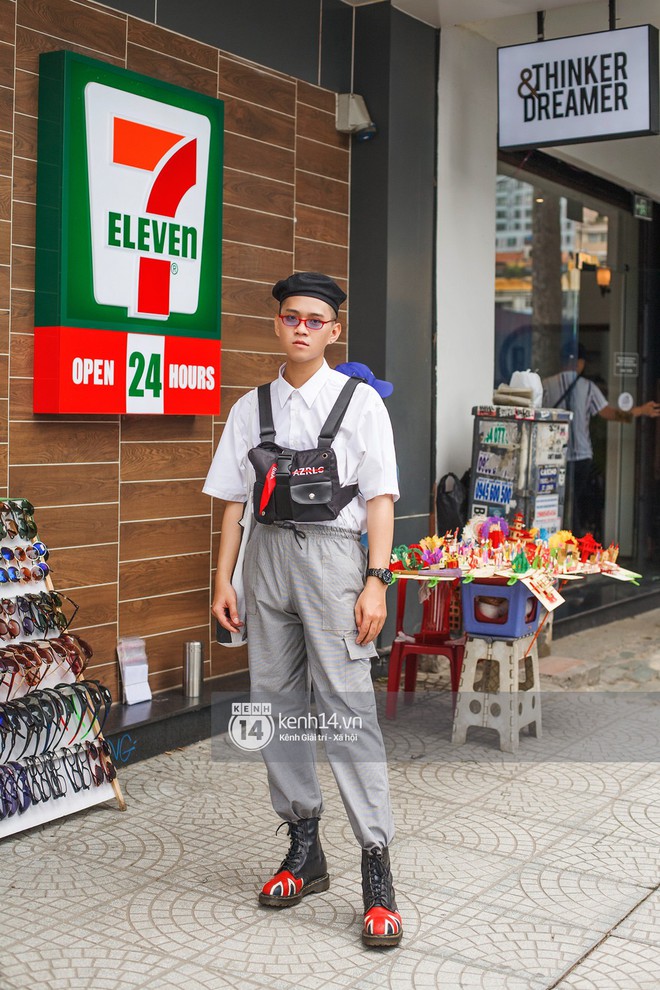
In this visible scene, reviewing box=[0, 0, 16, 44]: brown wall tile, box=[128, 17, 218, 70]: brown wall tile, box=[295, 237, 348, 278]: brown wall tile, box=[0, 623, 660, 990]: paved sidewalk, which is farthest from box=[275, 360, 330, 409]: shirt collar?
box=[295, 237, 348, 278]: brown wall tile

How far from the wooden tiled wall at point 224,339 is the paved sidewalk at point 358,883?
81cm

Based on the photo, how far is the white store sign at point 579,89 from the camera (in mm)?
6406

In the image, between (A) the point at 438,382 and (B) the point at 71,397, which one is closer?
(B) the point at 71,397

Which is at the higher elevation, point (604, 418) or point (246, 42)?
point (246, 42)

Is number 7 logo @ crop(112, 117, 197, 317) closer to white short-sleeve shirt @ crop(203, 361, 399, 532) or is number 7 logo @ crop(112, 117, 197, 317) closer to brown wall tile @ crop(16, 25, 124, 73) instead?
Answer: brown wall tile @ crop(16, 25, 124, 73)

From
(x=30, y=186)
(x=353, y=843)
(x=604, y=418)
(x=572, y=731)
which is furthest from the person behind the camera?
(x=604, y=418)

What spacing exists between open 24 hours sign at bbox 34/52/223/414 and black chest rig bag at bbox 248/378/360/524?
1569 mm

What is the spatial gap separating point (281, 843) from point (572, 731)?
2047 mm

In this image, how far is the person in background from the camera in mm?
9445

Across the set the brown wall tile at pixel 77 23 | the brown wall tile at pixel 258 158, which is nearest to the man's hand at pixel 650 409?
the brown wall tile at pixel 258 158

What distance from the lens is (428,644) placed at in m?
5.92

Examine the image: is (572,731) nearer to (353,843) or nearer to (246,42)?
(353,843)

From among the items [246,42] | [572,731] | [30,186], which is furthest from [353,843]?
[246,42]

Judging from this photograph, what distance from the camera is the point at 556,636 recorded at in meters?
8.20
